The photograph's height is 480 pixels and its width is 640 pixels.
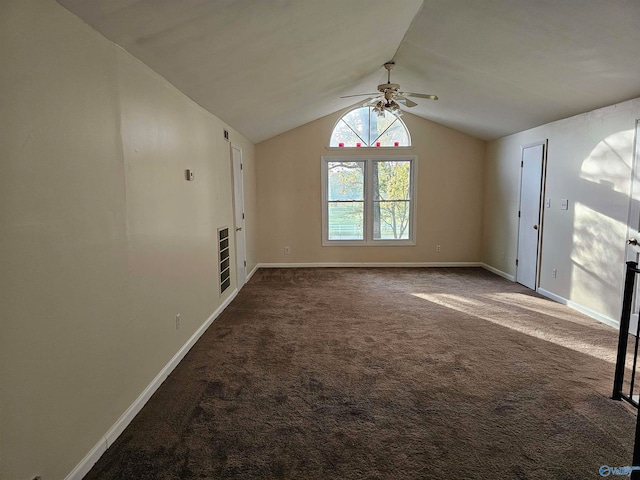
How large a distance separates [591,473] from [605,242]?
2.87m

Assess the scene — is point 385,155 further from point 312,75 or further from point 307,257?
point 312,75

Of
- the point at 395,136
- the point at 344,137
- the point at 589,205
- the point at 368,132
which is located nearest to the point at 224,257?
the point at 344,137

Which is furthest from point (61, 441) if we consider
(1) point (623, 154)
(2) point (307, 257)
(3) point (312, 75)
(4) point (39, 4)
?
(2) point (307, 257)

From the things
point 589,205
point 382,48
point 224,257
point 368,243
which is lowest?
point 368,243

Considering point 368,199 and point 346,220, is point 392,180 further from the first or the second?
point 346,220

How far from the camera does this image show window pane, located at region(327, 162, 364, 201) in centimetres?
689

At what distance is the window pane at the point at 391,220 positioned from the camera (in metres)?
6.94

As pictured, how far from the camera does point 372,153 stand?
683 centimetres

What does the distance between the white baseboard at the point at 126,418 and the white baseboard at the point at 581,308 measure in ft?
13.6

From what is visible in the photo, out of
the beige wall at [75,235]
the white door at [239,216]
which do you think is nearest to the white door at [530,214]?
the white door at [239,216]

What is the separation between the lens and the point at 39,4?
1497mm

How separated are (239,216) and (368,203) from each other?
2623 mm

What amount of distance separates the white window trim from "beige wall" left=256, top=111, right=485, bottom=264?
81 mm

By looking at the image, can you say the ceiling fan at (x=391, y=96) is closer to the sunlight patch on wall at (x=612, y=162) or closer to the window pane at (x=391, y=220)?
the sunlight patch on wall at (x=612, y=162)
